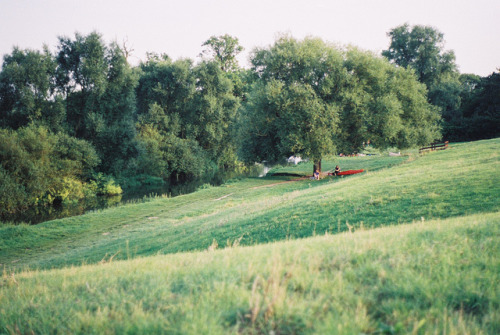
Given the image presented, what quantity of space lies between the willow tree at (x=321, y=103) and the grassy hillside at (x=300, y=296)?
24.9 m

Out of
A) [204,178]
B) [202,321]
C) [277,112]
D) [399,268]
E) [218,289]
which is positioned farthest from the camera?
[204,178]

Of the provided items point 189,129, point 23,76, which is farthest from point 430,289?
point 189,129

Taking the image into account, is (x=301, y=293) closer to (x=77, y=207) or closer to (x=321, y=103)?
(x=321, y=103)

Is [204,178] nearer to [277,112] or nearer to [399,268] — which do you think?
[277,112]

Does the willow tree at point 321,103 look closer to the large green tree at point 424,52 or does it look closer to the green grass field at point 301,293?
the green grass field at point 301,293

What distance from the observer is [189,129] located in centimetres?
5484

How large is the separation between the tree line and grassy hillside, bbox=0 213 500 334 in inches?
996

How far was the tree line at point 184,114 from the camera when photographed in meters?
30.5

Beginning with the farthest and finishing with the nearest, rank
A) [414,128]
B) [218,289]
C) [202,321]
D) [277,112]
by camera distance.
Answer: [414,128] → [277,112] → [218,289] → [202,321]

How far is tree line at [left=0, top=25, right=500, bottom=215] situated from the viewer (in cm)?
3045

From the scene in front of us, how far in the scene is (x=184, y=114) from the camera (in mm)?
56625

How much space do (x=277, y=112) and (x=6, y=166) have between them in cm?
2748

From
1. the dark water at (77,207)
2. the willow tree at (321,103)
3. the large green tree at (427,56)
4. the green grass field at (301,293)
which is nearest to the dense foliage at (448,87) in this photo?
the large green tree at (427,56)

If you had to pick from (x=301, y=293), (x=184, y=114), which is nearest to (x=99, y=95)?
(x=184, y=114)
